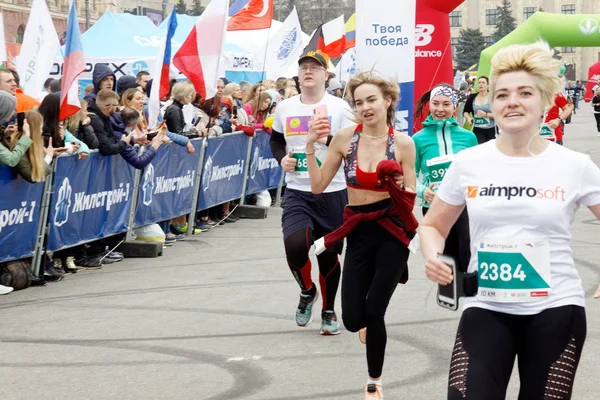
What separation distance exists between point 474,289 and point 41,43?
9964 mm

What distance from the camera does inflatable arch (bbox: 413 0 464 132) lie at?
56.2 ft

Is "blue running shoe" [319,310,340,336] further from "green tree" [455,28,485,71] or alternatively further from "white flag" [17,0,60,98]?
"green tree" [455,28,485,71]

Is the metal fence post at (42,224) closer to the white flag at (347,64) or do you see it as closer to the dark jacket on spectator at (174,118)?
the dark jacket on spectator at (174,118)

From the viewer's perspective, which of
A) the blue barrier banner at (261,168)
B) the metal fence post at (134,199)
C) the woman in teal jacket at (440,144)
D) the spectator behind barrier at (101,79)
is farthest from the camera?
the blue barrier banner at (261,168)

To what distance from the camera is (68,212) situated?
1070 centimetres

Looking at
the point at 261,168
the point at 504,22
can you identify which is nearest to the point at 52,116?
the point at 261,168

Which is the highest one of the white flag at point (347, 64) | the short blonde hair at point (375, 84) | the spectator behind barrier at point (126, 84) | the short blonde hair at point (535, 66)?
the white flag at point (347, 64)

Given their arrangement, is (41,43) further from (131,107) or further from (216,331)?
(216,331)

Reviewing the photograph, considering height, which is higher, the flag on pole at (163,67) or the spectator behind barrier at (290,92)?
the flag on pole at (163,67)

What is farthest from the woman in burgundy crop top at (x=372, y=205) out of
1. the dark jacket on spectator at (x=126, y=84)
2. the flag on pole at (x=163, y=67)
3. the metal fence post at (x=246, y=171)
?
the metal fence post at (x=246, y=171)

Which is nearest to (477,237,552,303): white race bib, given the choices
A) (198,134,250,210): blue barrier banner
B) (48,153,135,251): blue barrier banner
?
(48,153,135,251): blue barrier banner

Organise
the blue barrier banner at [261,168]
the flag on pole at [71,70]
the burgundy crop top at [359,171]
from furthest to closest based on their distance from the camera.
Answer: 1. the blue barrier banner at [261,168]
2. the flag on pole at [71,70]
3. the burgundy crop top at [359,171]

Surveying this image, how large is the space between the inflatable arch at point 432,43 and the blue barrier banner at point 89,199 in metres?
6.45

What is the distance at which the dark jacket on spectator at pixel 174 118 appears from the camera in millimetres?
13352
